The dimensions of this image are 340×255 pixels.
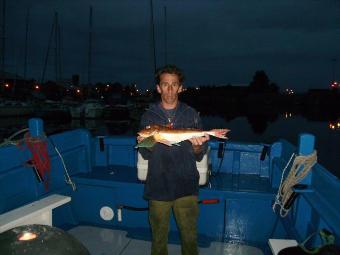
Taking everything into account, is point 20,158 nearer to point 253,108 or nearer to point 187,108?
point 187,108

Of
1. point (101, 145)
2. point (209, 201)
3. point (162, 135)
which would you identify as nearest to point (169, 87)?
point (162, 135)

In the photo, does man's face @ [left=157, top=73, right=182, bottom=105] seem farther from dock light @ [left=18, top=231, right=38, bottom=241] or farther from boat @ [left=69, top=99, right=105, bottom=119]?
boat @ [left=69, top=99, right=105, bottom=119]

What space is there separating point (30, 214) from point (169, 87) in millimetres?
2466

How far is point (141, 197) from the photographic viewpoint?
5555 millimetres

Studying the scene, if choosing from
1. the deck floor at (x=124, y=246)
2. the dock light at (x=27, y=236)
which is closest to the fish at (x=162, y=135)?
the dock light at (x=27, y=236)

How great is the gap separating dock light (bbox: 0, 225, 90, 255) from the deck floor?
8.22 feet

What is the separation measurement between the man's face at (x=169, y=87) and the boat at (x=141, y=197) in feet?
5.17

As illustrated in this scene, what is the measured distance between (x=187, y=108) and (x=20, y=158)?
110 inches

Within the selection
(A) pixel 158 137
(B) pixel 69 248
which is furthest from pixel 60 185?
(B) pixel 69 248

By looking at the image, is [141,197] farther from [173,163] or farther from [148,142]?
[148,142]

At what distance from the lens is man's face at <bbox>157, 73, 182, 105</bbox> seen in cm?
383

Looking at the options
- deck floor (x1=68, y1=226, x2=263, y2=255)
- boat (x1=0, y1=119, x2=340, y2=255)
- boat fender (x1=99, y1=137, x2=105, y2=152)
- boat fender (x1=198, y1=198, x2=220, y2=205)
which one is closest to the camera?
boat (x1=0, y1=119, x2=340, y2=255)

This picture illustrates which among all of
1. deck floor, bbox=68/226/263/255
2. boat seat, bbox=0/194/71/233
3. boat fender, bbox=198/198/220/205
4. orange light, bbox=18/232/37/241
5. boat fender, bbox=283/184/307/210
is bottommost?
deck floor, bbox=68/226/263/255

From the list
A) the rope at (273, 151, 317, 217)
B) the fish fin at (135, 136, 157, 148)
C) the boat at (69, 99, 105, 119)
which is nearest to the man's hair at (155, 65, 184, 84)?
the fish fin at (135, 136, 157, 148)
